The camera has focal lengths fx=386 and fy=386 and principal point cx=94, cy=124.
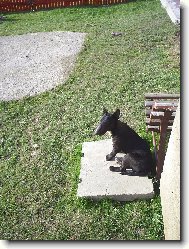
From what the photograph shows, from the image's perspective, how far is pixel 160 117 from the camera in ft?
18.6

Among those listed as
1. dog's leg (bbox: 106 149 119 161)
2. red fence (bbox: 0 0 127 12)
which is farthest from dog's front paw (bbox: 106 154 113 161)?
red fence (bbox: 0 0 127 12)

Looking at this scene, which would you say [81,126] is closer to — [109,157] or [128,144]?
[109,157]

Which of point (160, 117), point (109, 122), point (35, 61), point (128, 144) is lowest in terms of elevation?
point (35, 61)

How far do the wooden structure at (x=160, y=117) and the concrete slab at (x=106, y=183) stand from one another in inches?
13.5

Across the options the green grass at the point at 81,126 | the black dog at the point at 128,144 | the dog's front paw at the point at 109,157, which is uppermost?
the black dog at the point at 128,144

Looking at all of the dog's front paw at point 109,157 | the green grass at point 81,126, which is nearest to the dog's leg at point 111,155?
the dog's front paw at point 109,157

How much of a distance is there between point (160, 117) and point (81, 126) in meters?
2.47

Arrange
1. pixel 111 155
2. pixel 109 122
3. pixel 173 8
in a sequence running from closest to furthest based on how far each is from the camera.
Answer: pixel 109 122 → pixel 111 155 → pixel 173 8

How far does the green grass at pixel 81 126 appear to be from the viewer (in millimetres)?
5711

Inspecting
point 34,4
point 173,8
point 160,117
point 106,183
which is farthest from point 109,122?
point 34,4

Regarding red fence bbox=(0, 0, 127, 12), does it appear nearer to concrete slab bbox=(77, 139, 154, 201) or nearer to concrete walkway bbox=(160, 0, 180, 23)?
concrete walkway bbox=(160, 0, 180, 23)

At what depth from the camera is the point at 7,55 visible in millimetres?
11781

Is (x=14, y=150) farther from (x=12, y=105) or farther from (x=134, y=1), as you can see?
(x=134, y=1)

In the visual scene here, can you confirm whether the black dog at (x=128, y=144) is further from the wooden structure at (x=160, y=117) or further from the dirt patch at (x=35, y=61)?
the dirt patch at (x=35, y=61)
